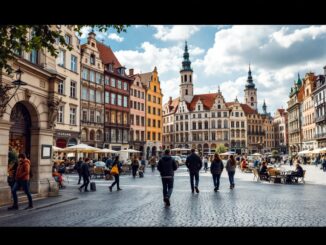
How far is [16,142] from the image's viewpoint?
1408 cm

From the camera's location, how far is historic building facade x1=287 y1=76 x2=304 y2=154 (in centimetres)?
7531

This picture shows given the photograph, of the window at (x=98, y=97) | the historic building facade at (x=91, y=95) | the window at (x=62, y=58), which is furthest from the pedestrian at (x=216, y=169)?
the window at (x=98, y=97)

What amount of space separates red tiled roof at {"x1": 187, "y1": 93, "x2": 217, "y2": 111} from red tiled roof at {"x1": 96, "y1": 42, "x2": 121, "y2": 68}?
4290 cm

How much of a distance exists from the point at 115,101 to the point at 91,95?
677cm

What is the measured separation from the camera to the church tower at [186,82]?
10150cm

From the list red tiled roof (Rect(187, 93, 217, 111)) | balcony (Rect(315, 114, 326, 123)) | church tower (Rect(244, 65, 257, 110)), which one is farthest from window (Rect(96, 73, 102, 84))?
church tower (Rect(244, 65, 257, 110))

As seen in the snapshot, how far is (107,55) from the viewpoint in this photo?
5547 cm

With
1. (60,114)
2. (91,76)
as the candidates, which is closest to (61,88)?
(60,114)

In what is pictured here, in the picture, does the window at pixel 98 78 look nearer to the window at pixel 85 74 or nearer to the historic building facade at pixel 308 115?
the window at pixel 85 74

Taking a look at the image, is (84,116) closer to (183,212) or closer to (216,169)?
(216,169)

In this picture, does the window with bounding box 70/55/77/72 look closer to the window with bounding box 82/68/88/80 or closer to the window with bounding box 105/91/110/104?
the window with bounding box 82/68/88/80
